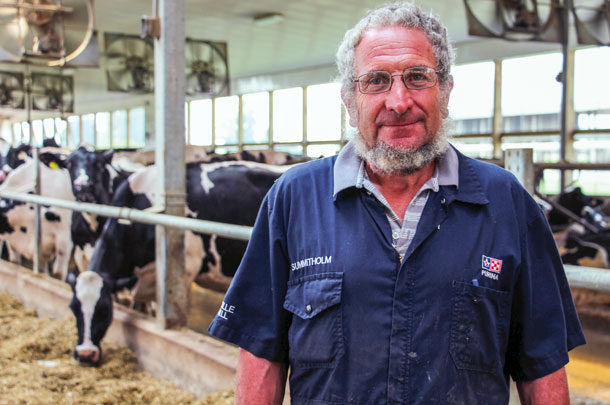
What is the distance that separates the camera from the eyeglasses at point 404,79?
1.52 meters

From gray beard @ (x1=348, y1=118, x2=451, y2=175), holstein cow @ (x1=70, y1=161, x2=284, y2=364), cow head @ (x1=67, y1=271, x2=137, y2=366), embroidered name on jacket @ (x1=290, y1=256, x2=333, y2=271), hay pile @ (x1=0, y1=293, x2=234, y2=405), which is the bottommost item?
hay pile @ (x1=0, y1=293, x2=234, y2=405)

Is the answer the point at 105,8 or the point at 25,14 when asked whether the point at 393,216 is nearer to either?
the point at 25,14

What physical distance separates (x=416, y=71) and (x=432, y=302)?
523 millimetres

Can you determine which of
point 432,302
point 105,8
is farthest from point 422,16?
point 105,8

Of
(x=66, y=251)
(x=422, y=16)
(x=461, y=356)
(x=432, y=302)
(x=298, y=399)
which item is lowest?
(x=66, y=251)

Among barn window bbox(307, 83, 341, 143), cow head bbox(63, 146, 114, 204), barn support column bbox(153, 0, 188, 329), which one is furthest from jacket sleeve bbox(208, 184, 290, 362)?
barn window bbox(307, 83, 341, 143)

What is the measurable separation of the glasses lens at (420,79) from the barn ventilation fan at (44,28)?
6.26m

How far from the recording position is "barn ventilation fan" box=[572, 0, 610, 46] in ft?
24.0

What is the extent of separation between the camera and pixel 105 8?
12.1 meters

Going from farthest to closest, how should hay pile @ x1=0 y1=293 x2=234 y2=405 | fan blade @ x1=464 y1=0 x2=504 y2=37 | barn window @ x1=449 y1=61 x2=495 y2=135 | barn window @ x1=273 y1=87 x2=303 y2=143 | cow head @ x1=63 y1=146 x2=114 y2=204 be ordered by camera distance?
barn window @ x1=273 y1=87 x2=303 y2=143 → barn window @ x1=449 y1=61 x2=495 y2=135 → fan blade @ x1=464 y1=0 x2=504 y2=37 → cow head @ x1=63 y1=146 x2=114 y2=204 → hay pile @ x1=0 y1=293 x2=234 y2=405

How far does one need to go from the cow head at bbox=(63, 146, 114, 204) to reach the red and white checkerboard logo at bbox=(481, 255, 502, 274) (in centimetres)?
517

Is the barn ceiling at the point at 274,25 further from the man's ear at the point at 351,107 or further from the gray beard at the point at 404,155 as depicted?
the gray beard at the point at 404,155

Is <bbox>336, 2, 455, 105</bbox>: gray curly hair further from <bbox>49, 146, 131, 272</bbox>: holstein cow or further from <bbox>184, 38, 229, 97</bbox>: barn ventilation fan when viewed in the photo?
<bbox>184, 38, 229, 97</bbox>: barn ventilation fan

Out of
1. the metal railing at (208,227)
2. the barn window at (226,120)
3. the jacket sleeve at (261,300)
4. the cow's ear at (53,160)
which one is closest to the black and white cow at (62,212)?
the cow's ear at (53,160)
